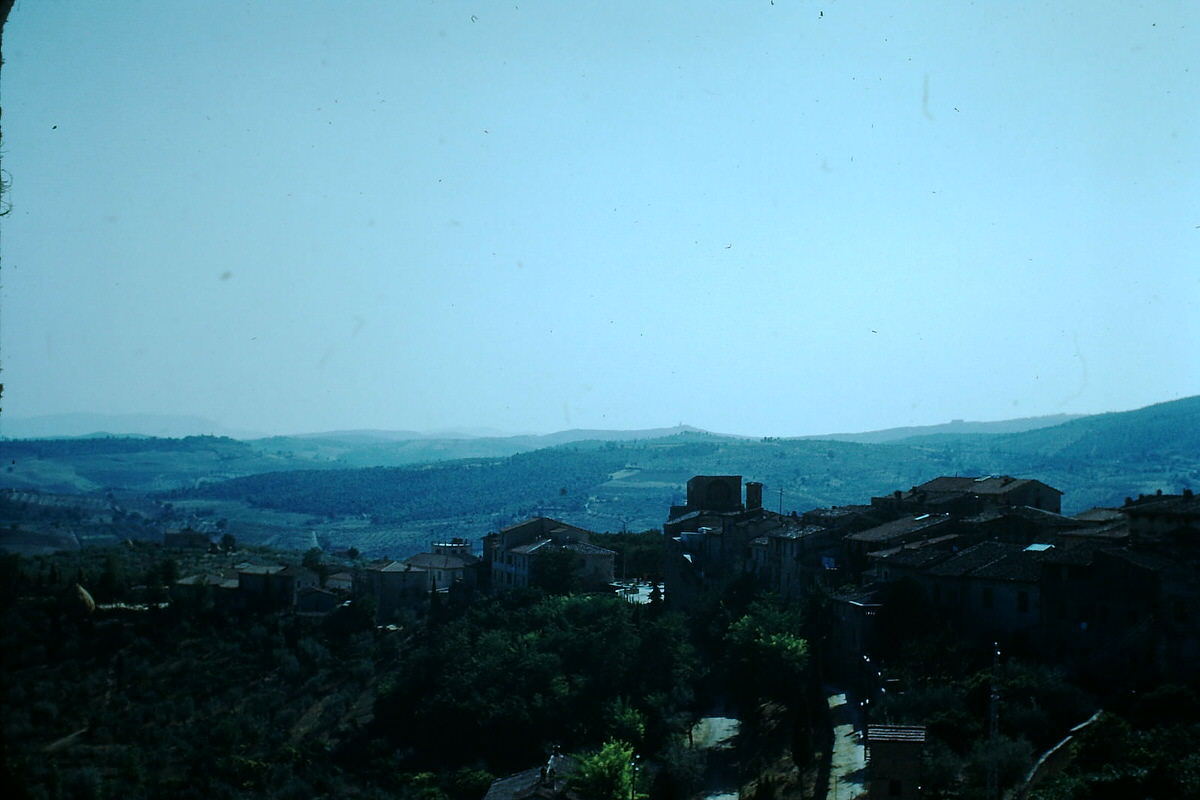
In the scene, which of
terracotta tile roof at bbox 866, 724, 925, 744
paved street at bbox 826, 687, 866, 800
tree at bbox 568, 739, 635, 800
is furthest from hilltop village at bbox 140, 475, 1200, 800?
tree at bbox 568, 739, 635, 800

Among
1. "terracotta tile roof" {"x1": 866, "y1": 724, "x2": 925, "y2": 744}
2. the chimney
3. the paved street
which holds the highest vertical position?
the chimney

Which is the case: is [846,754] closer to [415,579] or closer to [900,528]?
[900,528]

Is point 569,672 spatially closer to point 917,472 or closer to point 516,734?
point 516,734

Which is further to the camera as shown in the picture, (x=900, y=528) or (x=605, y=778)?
(x=900, y=528)

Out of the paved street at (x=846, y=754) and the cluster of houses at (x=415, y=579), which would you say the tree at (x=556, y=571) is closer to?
the cluster of houses at (x=415, y=579)

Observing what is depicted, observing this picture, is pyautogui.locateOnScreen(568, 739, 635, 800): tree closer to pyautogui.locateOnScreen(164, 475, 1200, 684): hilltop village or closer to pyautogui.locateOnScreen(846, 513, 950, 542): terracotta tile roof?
pyautogui.locateOnScreen(164, 475, 1200, 684): hilltop village

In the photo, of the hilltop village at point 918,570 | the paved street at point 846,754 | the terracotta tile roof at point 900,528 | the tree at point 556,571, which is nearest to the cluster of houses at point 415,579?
the hilltop village at point 918,570

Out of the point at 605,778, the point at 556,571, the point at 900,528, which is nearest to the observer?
the point at 605,778

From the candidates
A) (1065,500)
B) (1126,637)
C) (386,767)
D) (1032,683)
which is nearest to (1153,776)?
(1032,683)

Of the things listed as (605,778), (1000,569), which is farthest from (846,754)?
(1000,569)
